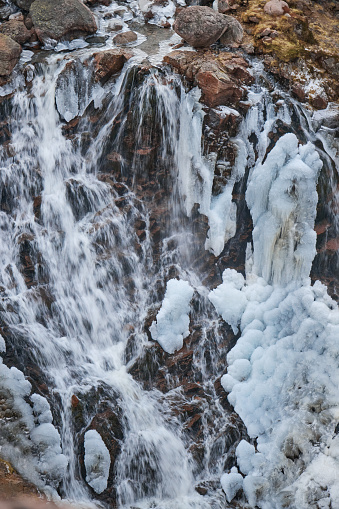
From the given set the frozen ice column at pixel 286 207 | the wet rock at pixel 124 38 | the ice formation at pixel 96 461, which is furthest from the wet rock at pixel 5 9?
the ice formation at pixel 96 461

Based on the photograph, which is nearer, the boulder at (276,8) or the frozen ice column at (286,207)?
the frozen ice column at (286,207)

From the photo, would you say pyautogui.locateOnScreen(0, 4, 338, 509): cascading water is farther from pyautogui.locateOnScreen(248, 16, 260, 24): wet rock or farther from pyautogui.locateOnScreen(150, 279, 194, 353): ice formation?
pyautogui.locateOnScreen(248, 16, 260, 24): wet rock

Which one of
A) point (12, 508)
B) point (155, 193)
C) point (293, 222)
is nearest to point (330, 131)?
point (293, 222)

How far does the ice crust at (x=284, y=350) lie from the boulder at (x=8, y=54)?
3750 mm

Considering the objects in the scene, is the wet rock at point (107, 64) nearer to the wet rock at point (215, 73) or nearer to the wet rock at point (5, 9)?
the wet rock at point (215, 73)

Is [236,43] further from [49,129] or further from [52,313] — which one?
[52,313]

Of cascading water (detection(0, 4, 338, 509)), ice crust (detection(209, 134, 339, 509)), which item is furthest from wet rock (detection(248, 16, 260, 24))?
ice crust (detection(209, 134, 339, 509))

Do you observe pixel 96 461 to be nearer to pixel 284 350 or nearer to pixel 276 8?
pixel 284 350

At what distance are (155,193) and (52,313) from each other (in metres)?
2.12

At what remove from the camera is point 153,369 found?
241 inches

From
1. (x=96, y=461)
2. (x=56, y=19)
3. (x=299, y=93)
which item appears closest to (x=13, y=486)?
(x=96, y=461)

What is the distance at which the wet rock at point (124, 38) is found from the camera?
24.8 ft

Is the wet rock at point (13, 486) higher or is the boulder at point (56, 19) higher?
the boulder at point (56, 19)

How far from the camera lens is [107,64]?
6.50 metres
